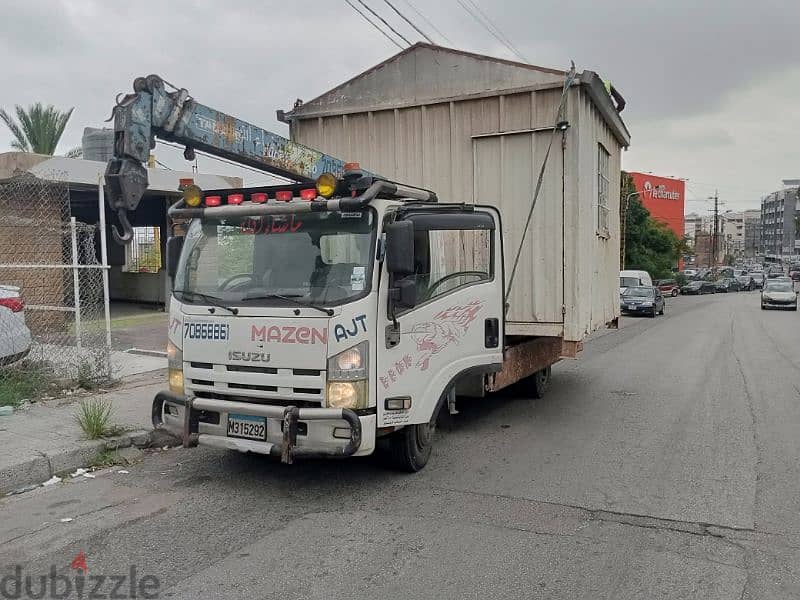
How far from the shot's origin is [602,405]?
8.99 metres

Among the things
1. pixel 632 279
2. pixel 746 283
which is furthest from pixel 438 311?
pixel 746 283

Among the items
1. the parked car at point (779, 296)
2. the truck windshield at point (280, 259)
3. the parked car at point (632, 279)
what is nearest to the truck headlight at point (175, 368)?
the truck windshield at point (280, 259)

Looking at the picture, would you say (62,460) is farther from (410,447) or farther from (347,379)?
(410,447)

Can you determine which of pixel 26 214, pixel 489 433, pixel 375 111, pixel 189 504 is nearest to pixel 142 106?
pixel 189 504

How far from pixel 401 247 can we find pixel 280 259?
3.37 ft

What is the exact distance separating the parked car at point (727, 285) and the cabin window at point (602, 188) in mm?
64168

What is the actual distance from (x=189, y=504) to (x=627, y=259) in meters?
49.0

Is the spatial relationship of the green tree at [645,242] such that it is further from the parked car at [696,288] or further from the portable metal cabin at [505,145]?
the portable metal cabin at [505,145]

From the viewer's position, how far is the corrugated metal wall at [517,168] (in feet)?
24.3

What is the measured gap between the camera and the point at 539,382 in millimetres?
9172

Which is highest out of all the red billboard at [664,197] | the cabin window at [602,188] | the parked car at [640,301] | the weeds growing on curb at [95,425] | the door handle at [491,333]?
the red billboard at [664,197]

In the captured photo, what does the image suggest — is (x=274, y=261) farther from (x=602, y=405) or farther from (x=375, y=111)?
(x=602, y=405)

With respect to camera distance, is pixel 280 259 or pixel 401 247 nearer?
pixel 401 247

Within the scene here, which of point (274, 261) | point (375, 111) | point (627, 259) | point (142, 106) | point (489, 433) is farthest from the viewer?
point (627, 259)
